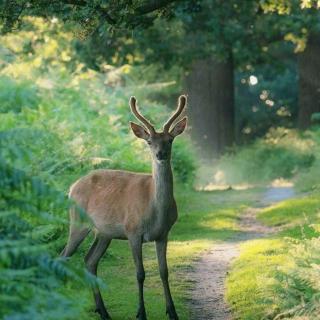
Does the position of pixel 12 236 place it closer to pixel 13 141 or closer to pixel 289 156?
pixel 13 141

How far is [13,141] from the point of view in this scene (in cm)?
642

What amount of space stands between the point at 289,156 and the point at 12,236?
26.6 meters

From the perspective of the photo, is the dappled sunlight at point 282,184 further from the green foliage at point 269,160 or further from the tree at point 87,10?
the tree at point 87,10

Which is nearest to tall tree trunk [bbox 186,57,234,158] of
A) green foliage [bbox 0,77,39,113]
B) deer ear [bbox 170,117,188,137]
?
green foliage [bbox 0,77,39,113]

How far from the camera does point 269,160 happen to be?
1309 inches

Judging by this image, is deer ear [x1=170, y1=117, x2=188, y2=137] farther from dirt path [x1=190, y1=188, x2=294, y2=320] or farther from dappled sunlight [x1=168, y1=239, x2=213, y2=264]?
dappled sunlight [x1=168, y1=239, x2=213, y2=264]

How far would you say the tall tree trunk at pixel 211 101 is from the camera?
115ft

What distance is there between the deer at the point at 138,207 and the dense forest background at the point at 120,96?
495 mm

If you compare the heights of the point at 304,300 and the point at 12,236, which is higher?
the point at 12,236

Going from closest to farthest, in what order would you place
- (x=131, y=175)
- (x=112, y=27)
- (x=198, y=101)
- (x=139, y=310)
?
1. (x=139, y=310)
2. (x=131, y=175)
3. (x=112, y=27)
4. (x=198, y=101)

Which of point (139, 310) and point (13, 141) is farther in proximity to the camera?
point (139, 310)

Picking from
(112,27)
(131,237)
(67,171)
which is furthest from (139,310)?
(67,171)

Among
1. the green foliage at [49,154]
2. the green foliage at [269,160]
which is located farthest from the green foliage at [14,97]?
the green foliage at [269,160]

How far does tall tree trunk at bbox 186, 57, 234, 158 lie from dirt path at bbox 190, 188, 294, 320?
1584 centimetres
